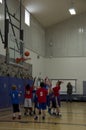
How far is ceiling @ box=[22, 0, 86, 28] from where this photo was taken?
24.4m

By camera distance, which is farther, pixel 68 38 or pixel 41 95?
pixel 68 38

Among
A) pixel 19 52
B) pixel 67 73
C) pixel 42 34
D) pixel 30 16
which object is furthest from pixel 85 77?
pixel 19 52

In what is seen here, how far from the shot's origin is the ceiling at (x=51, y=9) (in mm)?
24375

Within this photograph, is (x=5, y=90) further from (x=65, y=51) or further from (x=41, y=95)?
(x=65, y=51)

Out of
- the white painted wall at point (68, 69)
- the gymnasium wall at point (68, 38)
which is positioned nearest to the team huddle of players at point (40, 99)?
the white painted wall at point (68, 69)

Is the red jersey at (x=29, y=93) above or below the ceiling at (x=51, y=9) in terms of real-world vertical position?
below

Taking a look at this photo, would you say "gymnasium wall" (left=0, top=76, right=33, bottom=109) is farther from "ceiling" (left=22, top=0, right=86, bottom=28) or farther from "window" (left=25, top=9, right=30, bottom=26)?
"ceiling" (left=22, top=0, right=86, bottom=28)

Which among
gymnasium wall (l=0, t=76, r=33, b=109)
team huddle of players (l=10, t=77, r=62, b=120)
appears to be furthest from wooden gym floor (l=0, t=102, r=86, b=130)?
→ gymnasium wall (l=0, t=76, r=33, b=109)

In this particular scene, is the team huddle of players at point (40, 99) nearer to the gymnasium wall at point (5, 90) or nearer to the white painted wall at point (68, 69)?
the gymnasium wall at point (5, 90)

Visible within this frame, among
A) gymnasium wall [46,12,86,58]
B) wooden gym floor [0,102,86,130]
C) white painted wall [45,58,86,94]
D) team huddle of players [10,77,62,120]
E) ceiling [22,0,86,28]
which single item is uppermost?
ceiling [22,0,86,28]

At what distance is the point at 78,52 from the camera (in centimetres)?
3077

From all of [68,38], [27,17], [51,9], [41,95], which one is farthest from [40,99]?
[68,38]

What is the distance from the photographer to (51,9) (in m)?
26.3

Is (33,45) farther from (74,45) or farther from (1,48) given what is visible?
(1,48)
